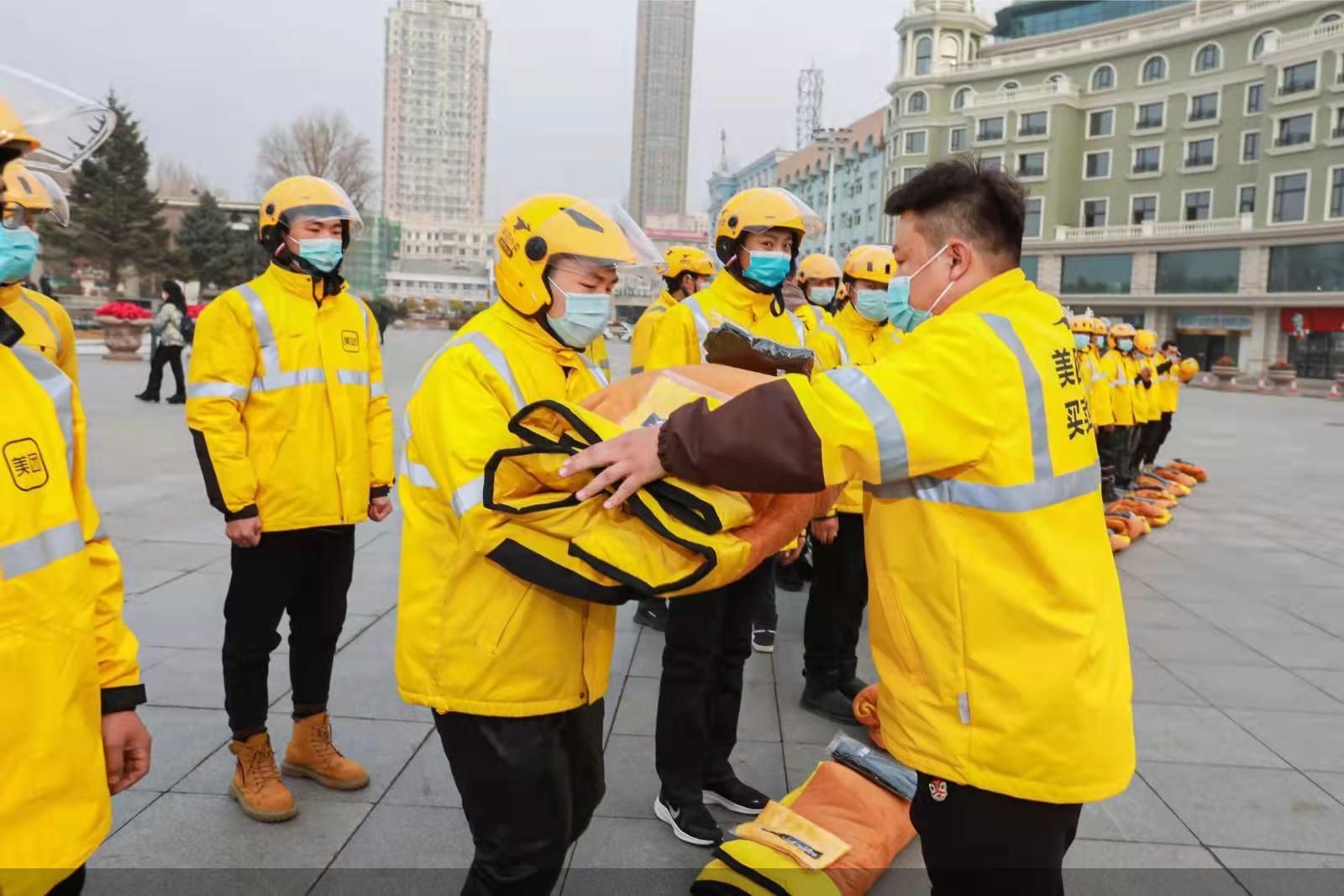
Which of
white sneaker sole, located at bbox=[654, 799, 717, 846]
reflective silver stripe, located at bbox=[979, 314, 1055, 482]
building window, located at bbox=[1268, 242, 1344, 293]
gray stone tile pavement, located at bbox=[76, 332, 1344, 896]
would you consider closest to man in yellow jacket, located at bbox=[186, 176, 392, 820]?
gray stone tile pavement, located at bbox=[76, 332, 1344, 896]

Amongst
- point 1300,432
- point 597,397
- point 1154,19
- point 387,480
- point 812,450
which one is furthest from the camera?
point 1154,19

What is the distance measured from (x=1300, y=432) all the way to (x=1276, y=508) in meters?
11.5

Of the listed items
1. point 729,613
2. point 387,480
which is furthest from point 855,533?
point 387,480

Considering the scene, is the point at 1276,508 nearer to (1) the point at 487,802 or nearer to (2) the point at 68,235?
(1) the point at 487,802

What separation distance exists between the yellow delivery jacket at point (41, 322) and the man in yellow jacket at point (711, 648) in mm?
2174

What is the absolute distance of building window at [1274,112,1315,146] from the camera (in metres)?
46.6

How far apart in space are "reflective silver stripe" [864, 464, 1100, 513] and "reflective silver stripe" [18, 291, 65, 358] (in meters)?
2.91

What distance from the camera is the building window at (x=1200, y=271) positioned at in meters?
49.6

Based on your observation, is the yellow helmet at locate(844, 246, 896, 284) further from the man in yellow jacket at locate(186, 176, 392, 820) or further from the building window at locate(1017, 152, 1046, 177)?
the building window at locate(1017, 152, 1046, 177)

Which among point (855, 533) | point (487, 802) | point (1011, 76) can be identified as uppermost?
point (1011, 76)

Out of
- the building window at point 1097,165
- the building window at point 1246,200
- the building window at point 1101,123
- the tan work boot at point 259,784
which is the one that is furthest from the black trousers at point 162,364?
the building window at point 1101,123

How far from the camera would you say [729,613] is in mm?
3795

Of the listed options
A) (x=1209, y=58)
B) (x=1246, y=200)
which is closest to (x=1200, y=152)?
(x=1246, y=200)

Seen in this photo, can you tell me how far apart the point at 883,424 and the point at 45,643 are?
162 cm
